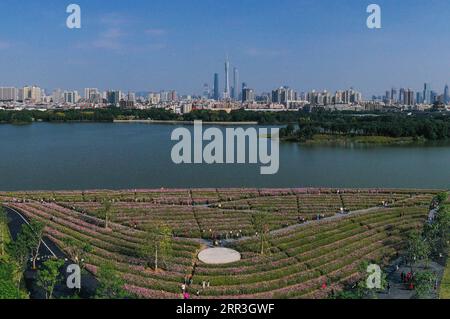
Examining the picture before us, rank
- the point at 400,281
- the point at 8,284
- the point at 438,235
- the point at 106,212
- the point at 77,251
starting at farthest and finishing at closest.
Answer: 1. the point at 106,212
2. the point at 438,235
3. the point at 77,251
4. the point at 400,281
5. the point at 8,284

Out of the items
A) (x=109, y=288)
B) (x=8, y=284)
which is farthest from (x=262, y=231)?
(x=8, y=284)

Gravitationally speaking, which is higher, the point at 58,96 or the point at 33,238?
the point at 58,96

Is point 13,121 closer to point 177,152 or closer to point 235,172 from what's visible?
point 177,152

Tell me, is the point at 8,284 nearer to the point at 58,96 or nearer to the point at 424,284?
the point at 424,284

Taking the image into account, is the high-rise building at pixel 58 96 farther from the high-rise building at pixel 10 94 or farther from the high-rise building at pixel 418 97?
the high-rise building at pixel 418 97
